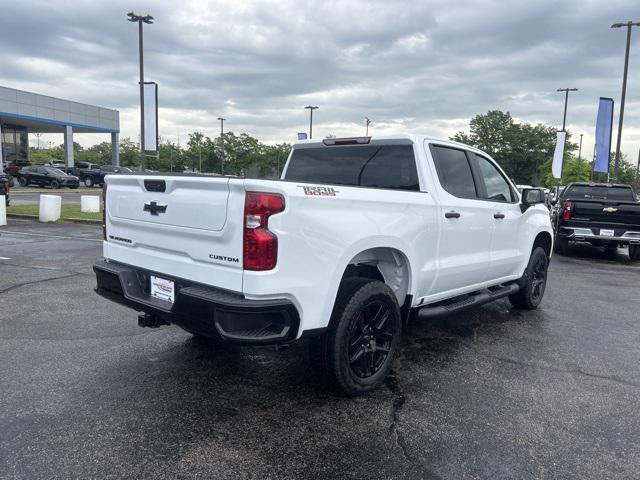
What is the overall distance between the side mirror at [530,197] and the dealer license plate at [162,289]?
3.86 metres

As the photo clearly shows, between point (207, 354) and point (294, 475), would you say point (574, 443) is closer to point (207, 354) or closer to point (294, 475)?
point (294, 475)

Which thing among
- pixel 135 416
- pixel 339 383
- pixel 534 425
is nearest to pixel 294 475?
pixel 339 383

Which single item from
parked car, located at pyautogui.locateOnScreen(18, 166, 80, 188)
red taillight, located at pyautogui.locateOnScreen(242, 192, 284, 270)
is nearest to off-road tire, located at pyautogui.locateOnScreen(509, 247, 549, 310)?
red taillight, located at pyautogui.locateOnScreen(242, 192, 284, 270)

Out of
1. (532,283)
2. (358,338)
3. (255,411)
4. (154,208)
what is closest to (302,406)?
(255,411)

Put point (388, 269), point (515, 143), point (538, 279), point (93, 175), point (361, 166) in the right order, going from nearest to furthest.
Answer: point (388, 269) < point (361, 166) < point (538, 279) < point (93, 175) < point (515, 143)

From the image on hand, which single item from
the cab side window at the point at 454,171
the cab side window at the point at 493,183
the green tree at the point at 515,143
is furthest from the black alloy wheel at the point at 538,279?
the green tree at the point at 515,143

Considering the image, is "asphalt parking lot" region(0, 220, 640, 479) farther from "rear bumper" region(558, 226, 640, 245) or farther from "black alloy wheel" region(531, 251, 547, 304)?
"rear bumper" region(558, 226, 640, 245)

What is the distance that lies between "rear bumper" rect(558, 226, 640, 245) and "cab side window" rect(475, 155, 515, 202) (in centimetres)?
640

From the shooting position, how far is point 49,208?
14.4m

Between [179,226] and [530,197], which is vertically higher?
[530,197]

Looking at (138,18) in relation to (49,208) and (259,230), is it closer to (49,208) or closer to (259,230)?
(49,208)

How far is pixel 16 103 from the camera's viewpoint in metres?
37.1

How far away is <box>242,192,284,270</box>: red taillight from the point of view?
2861 mm

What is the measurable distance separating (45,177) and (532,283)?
32.2 metres
